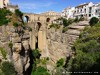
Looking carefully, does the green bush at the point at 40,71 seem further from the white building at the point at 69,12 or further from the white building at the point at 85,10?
the white building at the point at 69,12

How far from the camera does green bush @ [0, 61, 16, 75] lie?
99.3ft

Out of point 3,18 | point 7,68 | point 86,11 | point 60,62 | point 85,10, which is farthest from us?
point 85,10

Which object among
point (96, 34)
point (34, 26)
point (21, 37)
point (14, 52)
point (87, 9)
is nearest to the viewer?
point (96, 34)

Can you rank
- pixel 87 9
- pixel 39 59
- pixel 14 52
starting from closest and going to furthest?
1. pixel 14 52
2. pixel 39 59
3. pixel 87 9

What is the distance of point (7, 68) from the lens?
100 ft

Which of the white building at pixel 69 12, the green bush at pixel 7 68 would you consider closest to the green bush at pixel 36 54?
the green bush at pixel 7 68

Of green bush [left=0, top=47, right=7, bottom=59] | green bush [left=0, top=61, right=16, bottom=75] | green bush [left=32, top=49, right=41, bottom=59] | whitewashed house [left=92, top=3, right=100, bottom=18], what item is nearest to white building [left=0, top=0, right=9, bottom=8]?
green bush [left=32, top=49, right=41, bottom=59]

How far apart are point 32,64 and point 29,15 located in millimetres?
19124

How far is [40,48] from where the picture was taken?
53406mm

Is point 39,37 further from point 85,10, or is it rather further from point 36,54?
point 85,10

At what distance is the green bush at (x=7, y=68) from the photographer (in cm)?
3028

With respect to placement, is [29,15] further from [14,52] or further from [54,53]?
[14,52]

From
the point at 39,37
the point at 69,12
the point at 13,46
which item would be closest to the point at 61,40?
the point at 39,37

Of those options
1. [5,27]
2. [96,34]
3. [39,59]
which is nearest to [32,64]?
[39,59]
